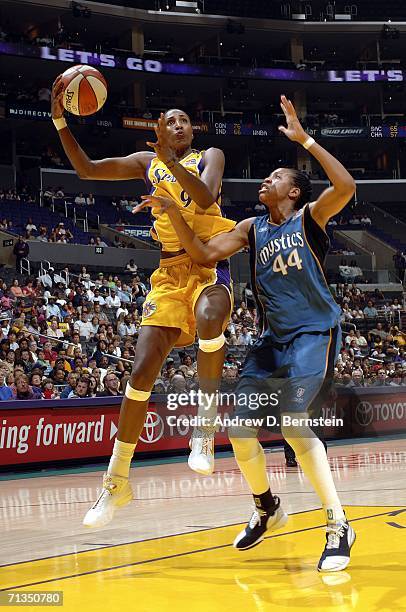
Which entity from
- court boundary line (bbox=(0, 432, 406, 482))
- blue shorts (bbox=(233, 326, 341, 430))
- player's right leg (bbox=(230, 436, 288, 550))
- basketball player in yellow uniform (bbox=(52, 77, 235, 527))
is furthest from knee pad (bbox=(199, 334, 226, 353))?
court boundary line (bbox=(0, 432, 406, 482))

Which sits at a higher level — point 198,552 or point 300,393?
point 300,393

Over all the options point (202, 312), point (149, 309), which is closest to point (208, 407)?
point (202, 312)

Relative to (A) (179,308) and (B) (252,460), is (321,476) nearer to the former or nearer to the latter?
(B) (252,460)

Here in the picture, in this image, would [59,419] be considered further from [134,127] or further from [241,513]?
[134,127]

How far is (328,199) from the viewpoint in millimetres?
4961

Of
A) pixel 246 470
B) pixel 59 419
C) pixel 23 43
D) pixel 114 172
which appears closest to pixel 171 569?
pixel 246 470

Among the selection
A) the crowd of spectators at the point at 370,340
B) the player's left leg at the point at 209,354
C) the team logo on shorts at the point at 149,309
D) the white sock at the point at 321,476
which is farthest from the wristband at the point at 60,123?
the crowd of spectators at the point at 370,340

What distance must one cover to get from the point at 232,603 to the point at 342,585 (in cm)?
66

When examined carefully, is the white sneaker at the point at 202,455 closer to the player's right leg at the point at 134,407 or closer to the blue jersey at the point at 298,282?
the player's right leg at the point at 134,407

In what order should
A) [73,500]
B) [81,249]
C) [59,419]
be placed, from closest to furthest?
1. [73,500]
2. [59,419]
3. [81,249]

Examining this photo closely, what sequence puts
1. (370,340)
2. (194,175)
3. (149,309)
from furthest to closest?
(370,340) → (149,309) → (194,175)

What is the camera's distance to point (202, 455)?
561cm

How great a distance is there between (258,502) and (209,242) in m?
1.75

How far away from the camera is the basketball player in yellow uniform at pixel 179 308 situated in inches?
222
